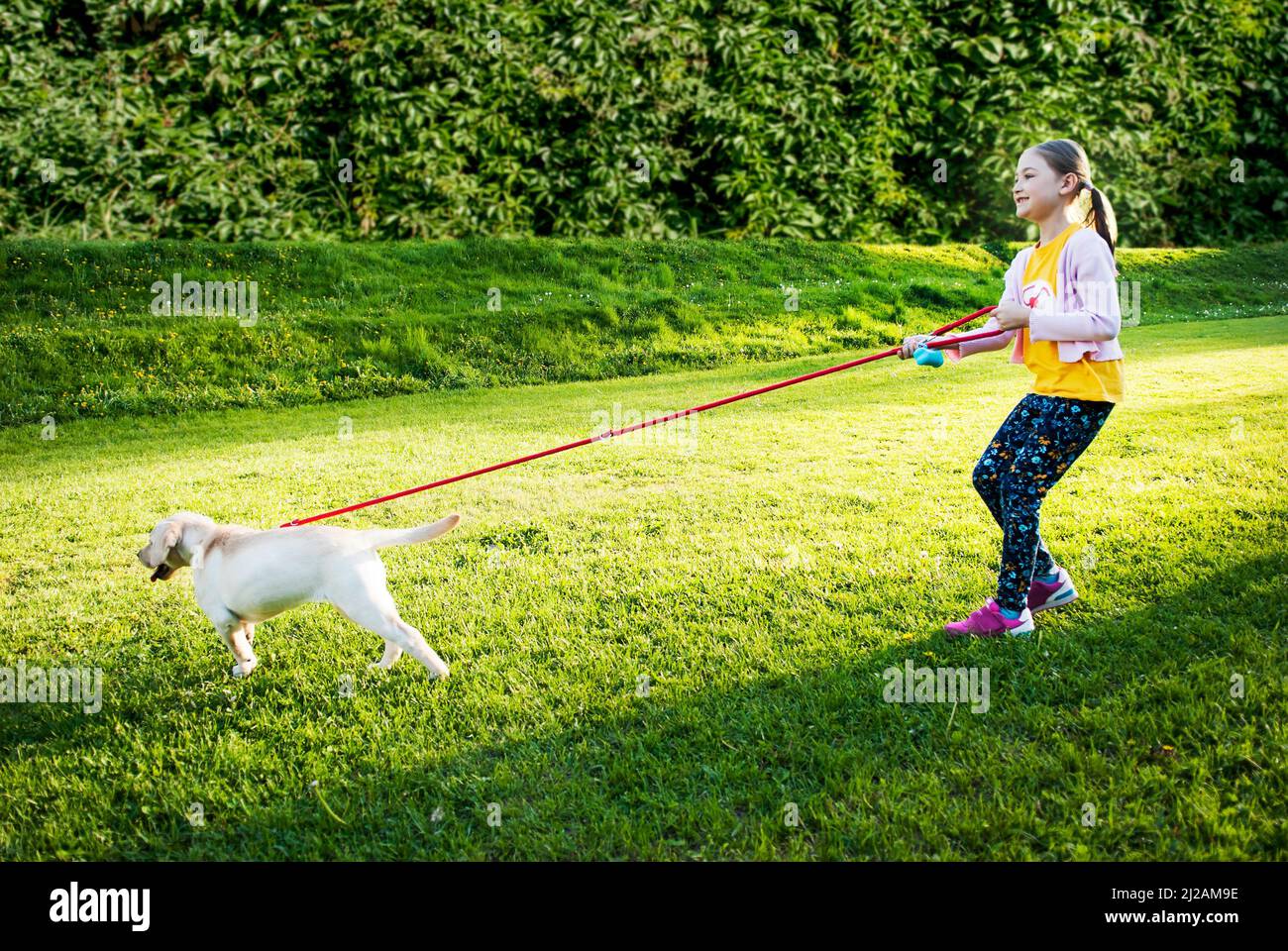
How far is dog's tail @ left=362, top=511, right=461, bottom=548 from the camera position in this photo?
3.13m

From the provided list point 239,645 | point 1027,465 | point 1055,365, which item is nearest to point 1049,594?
point 1027,465

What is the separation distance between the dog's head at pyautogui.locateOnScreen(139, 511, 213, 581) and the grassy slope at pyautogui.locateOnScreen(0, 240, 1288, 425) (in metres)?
4.78

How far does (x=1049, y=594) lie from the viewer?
3.68 meters

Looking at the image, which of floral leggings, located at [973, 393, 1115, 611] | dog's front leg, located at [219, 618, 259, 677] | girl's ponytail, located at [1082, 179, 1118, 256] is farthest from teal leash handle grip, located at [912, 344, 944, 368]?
dog's front leg, located at [219, 618, 259, 677]

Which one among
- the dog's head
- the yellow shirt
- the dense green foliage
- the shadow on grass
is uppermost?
the dense green foliage

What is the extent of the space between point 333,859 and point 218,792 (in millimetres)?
535

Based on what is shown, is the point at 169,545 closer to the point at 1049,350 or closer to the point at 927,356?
the point at 927,356

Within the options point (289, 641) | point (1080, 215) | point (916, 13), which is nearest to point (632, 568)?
point (289, 641)

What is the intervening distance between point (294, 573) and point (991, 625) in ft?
8.56

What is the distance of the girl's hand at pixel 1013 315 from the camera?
3.21 metres

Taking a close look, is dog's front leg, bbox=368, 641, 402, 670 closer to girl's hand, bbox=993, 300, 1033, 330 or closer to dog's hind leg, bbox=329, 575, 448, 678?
dog's hind leg, bbox=329, 575, 448, 678

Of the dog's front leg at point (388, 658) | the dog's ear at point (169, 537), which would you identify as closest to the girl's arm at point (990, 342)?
the dog's front leg at point (388, 658)

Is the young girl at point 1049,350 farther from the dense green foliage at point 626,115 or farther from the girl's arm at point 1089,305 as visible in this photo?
the dense green foliage at point 626,115
